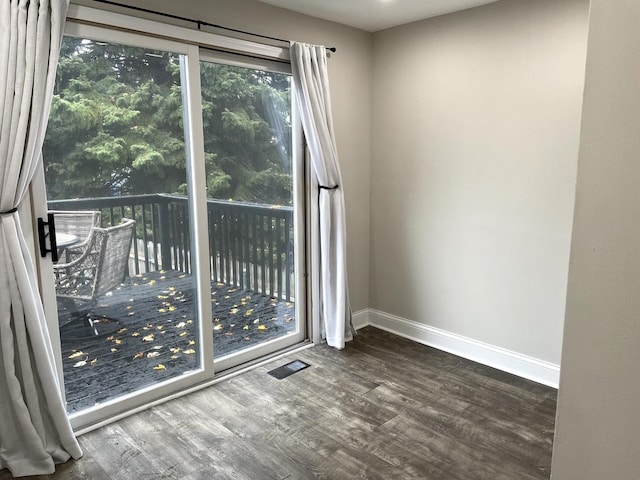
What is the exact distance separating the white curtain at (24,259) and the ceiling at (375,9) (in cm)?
153

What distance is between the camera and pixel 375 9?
10.6ft

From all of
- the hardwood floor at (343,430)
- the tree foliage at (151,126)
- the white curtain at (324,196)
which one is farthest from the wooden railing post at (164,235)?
the white curtain at (324,196)

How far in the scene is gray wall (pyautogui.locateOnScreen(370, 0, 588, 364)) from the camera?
290 cm

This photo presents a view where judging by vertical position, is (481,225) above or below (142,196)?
below

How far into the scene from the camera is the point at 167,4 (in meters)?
2.64

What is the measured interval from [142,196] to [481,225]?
235 cm

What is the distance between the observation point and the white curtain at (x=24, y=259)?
2.07 metres

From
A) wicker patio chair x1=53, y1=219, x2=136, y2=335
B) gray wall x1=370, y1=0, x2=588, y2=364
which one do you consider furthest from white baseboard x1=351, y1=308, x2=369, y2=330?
wicker patio chair x1=53, y1=219, x2=136, y2=335

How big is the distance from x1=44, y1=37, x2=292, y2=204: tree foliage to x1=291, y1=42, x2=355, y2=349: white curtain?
0.24 m

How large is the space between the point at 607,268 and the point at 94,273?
2.59 m

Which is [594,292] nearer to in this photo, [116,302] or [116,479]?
[116,479]

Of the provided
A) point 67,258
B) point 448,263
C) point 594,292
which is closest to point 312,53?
point 448,263

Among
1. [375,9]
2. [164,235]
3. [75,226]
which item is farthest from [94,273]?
[375,9]

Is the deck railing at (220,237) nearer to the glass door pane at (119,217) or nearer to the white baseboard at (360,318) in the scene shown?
the glass door pane at (119,217)
